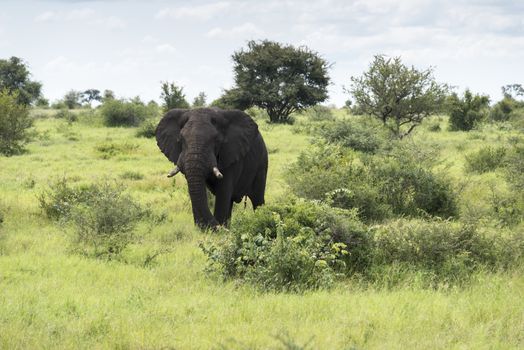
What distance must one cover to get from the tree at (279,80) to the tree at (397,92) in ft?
48.2

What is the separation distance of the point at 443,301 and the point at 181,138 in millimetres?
6173

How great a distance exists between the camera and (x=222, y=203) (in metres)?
11.1

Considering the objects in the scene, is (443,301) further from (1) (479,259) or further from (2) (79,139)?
(2) (79,139)

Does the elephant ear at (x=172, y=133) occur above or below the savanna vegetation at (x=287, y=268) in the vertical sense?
above

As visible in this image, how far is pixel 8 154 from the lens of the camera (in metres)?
22.3

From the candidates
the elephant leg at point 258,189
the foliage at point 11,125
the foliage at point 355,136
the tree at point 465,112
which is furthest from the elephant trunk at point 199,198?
the tree at point 465,112

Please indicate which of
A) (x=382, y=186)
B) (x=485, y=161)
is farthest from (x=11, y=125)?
(x=485, y=161)

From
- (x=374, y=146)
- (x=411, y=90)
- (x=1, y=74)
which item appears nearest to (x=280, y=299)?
(x=374, y=146)

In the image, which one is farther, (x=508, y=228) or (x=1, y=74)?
(x=1, y=74)

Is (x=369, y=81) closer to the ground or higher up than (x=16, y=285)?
higher up

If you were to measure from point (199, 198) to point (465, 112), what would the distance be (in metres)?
28.6

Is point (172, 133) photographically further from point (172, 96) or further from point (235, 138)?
point (172, 96)

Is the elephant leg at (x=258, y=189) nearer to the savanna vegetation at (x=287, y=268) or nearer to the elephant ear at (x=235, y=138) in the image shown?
the savanna vegetation at (x=287, y=268)

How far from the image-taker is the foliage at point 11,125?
22.4 meters
